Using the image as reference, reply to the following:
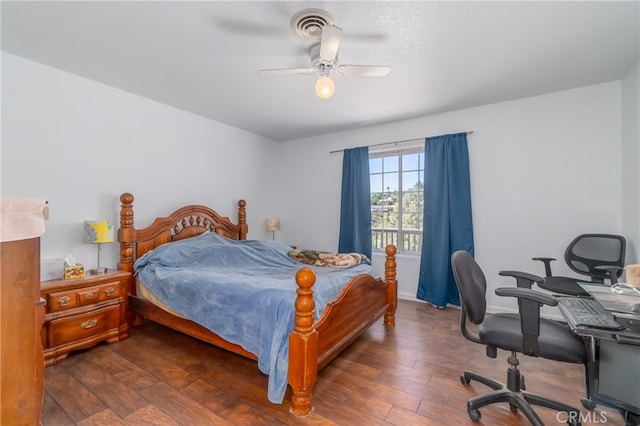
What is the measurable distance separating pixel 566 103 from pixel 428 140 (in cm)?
145

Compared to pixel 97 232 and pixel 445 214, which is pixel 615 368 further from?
pixel 97 232

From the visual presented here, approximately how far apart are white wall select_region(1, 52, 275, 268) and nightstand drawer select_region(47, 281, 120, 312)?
20.4 inches

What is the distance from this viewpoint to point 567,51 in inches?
90.0

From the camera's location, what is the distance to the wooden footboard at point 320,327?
170 cm

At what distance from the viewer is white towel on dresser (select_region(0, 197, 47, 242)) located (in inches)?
28.3

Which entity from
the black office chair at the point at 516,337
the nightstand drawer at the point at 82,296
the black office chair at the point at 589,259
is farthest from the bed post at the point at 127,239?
the black office chair at the point at 589,259

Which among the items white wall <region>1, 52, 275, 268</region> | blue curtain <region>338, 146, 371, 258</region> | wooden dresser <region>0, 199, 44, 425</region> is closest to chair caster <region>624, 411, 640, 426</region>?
wooden dresser <region>0, 199, 44, 425</region>

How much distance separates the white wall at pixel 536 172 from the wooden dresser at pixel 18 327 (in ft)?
12.7

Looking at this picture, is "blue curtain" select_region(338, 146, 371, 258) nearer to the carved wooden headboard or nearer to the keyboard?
the carved wooden headboard

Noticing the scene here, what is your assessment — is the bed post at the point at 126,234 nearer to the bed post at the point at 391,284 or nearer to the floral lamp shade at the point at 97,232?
the floral lamp shade at the point at 97,232

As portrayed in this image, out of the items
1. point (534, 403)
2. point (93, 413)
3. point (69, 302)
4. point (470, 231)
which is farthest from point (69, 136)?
point (470, 231)

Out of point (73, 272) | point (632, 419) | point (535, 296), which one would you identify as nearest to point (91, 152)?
point (73, 272)

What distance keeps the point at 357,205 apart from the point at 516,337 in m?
2.87

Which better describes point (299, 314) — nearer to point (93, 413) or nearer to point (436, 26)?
point (93, 413)
